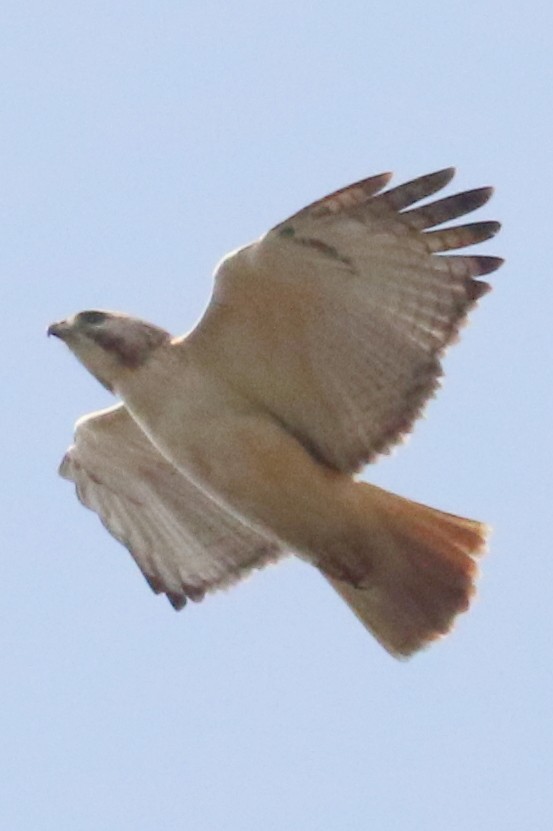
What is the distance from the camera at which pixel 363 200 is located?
8.86m

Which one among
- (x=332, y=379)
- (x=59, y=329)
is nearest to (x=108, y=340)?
(x=59, y=329)

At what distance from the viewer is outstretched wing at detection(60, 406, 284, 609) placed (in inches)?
409

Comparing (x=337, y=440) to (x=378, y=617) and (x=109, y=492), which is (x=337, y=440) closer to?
(x=378, y=617)

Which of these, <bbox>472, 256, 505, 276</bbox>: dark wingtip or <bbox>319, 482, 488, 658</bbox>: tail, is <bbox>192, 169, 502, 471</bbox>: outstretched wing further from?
<bbox>319, 482, 488, 658</bbox>: tail

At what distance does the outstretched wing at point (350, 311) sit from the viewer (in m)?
8.90

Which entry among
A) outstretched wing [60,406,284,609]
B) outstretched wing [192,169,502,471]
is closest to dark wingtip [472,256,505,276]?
outstretched wing [192,169,502,471]

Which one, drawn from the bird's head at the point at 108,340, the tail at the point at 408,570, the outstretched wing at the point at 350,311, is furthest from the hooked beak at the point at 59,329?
the tail at the point at 408,570

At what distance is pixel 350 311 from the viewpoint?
363 inches

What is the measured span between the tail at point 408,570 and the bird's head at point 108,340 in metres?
1.12

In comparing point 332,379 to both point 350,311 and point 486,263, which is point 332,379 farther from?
point 486,263

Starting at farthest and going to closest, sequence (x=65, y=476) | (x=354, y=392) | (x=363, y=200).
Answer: (x=65, y=476)
(x=354, y=392)
(x=363, y=200)

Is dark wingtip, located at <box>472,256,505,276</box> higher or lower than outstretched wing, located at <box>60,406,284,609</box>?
lower

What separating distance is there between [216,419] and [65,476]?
1375 mm

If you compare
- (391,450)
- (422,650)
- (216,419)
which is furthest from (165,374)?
(422,650)
